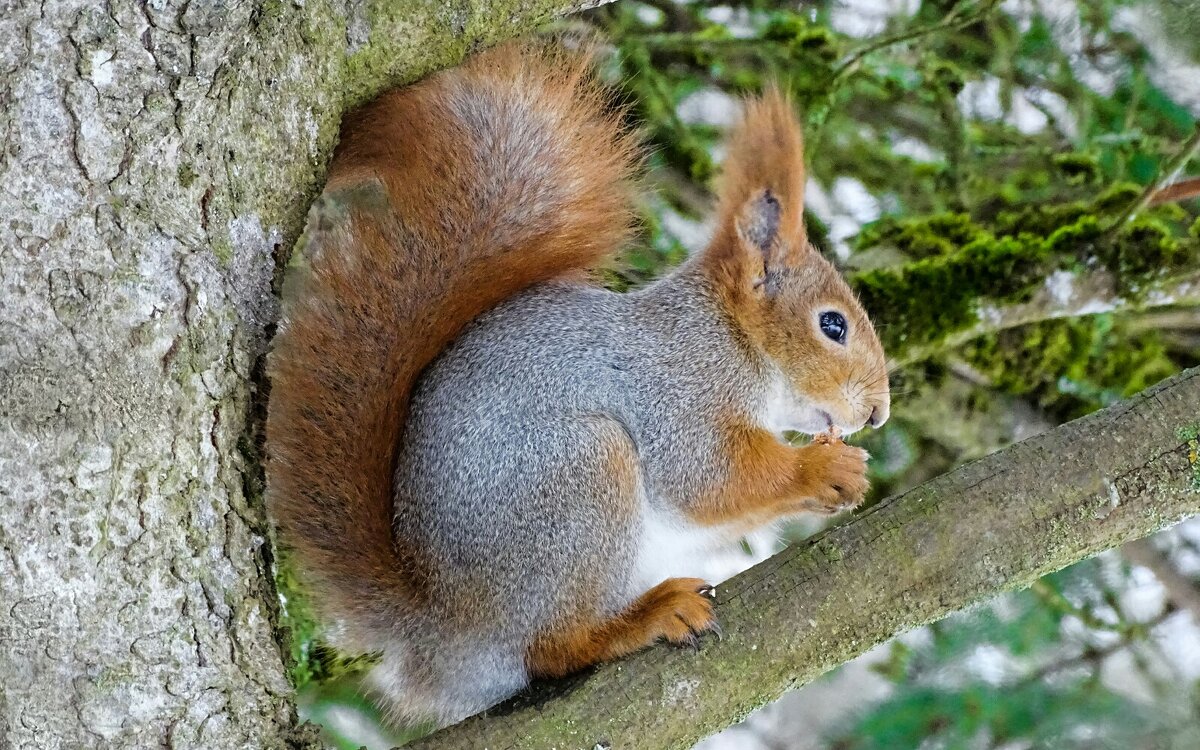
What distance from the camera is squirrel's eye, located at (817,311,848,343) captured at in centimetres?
199

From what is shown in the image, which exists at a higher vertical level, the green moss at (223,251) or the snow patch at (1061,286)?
the green moss at (223,251)

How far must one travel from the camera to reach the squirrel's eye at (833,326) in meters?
1.99

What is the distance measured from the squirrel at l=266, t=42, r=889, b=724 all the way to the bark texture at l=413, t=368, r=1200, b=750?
0.08 metres

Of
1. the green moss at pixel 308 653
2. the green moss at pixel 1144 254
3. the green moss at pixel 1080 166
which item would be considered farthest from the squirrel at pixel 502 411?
the green moss at pixel 1080 166

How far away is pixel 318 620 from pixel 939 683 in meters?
1.13

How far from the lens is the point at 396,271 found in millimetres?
1678

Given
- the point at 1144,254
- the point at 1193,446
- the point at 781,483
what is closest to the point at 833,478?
the point at 781,483

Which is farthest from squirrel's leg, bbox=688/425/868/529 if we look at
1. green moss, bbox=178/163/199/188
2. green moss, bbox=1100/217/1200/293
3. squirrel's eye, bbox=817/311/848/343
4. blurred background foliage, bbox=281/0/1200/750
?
green moss, bbox=178/163/199/188

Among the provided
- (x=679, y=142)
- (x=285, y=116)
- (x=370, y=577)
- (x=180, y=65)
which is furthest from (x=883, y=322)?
(x=180, y=65)

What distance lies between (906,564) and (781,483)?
465mm

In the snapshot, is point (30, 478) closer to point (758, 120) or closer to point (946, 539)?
point (946, 539)

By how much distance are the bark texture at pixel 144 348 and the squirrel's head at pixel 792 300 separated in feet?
2.69

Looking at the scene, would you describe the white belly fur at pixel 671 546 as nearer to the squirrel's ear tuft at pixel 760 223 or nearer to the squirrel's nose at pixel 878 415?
the squirrel's nose at pixel 878 415

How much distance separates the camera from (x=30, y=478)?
1.17 meters
